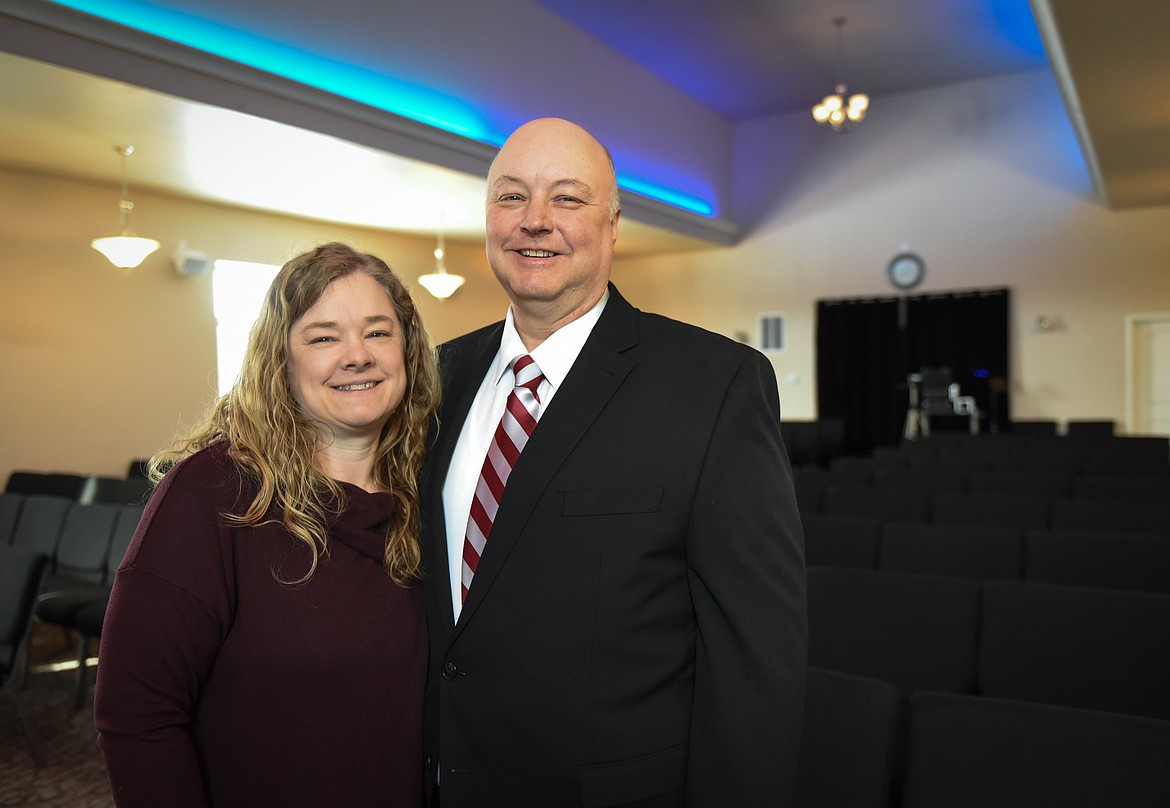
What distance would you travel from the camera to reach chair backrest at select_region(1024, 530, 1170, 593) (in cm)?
321

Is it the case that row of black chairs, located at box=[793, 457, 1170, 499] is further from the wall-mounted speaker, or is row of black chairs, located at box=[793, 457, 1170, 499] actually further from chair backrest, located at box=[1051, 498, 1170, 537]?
the wall-mounted speaker

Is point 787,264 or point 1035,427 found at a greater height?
point 787,264

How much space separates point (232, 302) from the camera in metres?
9.85

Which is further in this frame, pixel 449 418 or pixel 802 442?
pixel 802 442

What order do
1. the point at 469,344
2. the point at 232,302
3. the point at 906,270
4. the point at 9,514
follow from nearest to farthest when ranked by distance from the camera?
the point at 469,344 < the point at 9,514 < the point at 232,302 < the point at 906,270

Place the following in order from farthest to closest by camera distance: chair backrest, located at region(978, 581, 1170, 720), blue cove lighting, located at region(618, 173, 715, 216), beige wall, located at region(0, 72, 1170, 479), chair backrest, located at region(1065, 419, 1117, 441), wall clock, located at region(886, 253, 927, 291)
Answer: wall clock, located at region(886, 253, 927, 291) < blue cove lighting, located at region(618, 173, 715, 216) < chair backrest, located at region(1065, 419, 1117, 441) < beige wall, located at region(0, 72, 1170, 479) < chair backrest, located at region(978, 581, 1170, 720)

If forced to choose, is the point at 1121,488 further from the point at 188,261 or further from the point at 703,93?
the point at 703,93

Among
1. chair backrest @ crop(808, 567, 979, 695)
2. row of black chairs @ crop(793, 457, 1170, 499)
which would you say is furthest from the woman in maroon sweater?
row of black chairs @ crop(793, 457, 1170, 499)

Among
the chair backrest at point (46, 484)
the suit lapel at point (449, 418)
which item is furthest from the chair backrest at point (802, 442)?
the suit lapel at point (449, 418)

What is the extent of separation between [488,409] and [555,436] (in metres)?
0.26

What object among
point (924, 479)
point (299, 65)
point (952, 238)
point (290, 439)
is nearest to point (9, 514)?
point (299, 65)

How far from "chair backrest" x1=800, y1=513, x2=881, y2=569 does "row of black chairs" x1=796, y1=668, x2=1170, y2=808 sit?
1926 millimetres

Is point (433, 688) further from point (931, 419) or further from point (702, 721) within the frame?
point (931, 419)

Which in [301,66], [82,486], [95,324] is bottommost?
[82,486]
